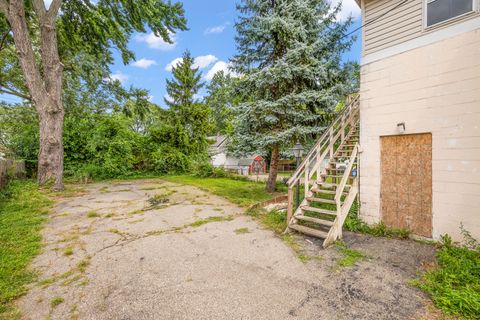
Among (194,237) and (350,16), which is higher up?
(350,16)

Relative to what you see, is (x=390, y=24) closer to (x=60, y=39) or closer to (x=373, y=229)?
(x=373, y=229)

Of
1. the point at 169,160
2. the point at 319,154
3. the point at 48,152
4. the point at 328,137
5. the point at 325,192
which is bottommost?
the point at 325,192

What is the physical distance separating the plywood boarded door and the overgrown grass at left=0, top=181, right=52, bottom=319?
5.94 m

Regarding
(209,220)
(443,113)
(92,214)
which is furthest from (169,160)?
(443,113)

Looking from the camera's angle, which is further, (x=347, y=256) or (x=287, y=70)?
(x=287, y=70)

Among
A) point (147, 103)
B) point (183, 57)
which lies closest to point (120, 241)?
point (147, 103)

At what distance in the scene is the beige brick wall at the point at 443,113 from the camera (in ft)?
12.1

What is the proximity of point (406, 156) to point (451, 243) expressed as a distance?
166cm

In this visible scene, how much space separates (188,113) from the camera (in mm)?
16266

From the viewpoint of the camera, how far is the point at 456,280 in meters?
2.79

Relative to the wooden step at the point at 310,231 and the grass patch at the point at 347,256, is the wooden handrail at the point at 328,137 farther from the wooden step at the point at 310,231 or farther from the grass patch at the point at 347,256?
the grass patch at the point at 347,256

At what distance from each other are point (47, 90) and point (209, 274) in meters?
9.83

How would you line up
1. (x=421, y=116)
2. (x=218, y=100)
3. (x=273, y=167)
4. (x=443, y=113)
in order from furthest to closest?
(x=218, y=100), (x=273, y=167), (x=421, y=116), (x=443, y=113)

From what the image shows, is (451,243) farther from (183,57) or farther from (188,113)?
(183,57)
